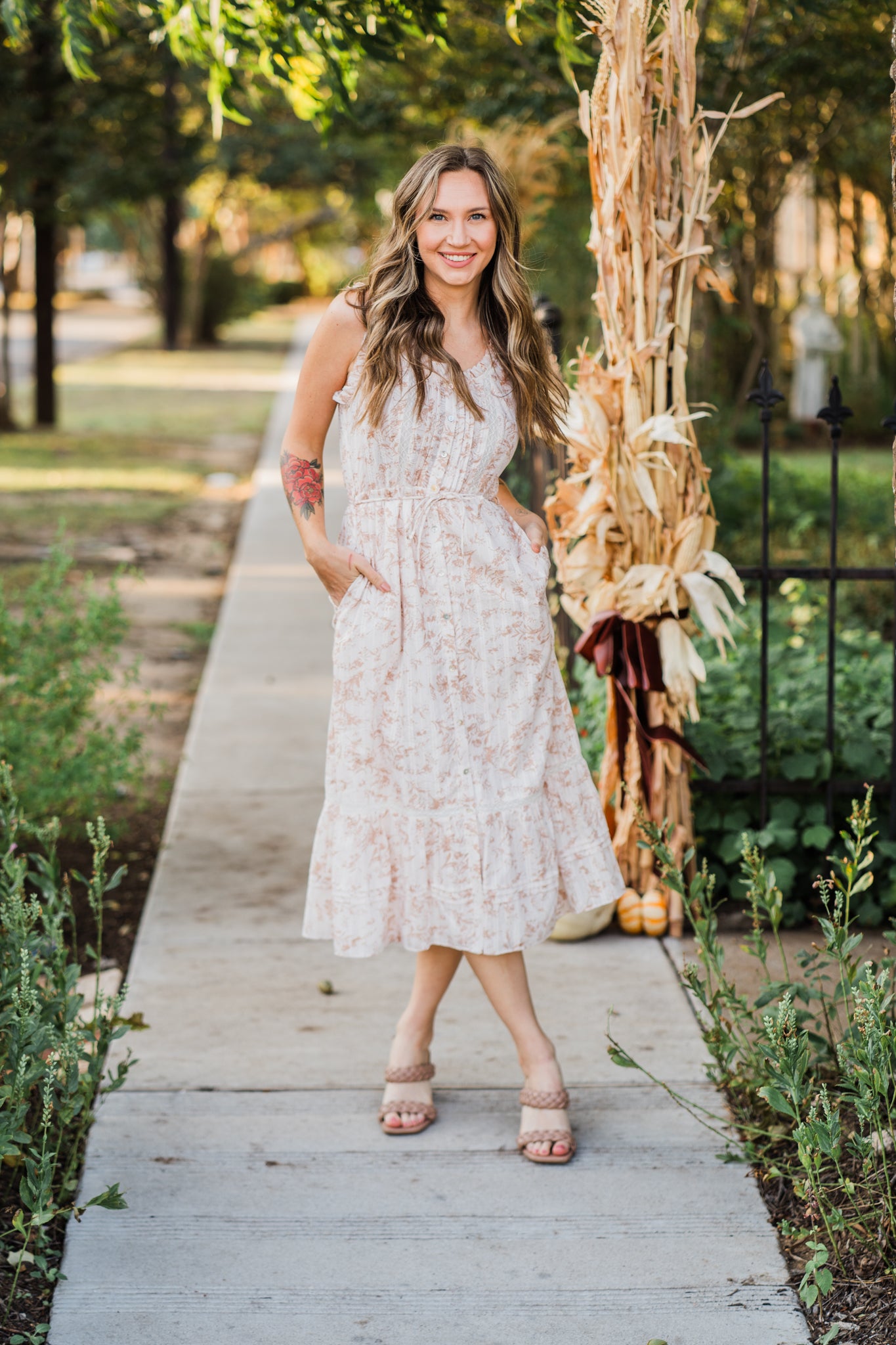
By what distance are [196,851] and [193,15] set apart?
7.77ft

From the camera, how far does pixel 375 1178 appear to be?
9.24 ft

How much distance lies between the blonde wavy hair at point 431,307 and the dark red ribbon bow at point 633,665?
0.93m

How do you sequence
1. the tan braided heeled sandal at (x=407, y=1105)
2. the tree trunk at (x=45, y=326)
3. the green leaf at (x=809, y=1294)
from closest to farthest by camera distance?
the green leaf at (x=809, y=1294), the tan braided heeled sandal at (x=407, y=1105), the tree trunk at (x=45, y=326)

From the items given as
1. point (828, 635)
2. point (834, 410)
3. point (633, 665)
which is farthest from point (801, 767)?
point (834, 410)

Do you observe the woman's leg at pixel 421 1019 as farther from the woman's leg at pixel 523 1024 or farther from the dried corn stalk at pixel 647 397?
the dried corn stalk at pixel 647 397

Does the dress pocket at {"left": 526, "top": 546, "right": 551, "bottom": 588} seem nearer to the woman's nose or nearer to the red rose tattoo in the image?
the red rose tattoo

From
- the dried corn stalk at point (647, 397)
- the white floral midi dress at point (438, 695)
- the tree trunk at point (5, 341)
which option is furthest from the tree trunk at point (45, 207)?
the white floral midi dress at point (438, 695)

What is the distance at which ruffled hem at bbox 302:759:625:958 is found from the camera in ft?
9.19

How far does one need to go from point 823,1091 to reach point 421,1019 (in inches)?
39.6

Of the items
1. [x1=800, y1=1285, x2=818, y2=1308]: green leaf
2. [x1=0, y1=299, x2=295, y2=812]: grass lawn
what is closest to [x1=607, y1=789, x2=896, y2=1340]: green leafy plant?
[x1=800, y1=1285, x2=818, y2=1308]: green leaf

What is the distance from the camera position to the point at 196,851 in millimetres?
4547

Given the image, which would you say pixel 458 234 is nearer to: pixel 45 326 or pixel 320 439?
pixel 320 439

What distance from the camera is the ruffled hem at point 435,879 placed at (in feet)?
9.19

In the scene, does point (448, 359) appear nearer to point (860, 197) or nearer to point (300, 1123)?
point (300, 1123)
